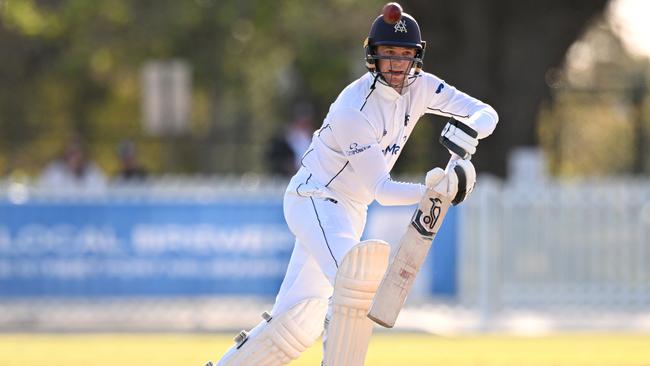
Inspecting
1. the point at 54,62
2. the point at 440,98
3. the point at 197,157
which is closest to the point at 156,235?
the point at 440,98

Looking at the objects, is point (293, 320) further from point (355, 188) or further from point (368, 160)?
point (368, 160)

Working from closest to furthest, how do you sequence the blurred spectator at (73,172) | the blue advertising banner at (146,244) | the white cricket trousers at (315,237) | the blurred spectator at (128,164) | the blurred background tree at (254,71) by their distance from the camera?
the white cricket trousers at (315,237), the blue advertising banner at (146,244), the blurred spectator at (73,172), the blurred spectator at (128,164), the blurred background tree at (254,71)

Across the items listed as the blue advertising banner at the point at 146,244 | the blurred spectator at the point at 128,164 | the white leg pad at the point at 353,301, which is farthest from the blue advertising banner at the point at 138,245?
the white leg pad at the point at 353,301

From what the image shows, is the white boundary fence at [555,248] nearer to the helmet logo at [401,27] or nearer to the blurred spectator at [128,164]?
the blurred spectator at [128,164]

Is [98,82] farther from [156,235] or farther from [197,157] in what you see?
[156,235]

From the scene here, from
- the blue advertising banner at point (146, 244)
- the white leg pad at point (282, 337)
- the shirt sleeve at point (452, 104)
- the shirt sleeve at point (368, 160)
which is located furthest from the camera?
the blue advertising banner at point (146, 244)

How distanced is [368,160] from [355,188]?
0.88ft

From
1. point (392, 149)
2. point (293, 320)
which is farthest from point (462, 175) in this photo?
point (293, 320)

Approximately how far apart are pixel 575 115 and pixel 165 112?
581cm

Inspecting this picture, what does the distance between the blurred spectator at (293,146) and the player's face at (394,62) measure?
7762mm

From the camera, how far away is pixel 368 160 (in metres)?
6.05

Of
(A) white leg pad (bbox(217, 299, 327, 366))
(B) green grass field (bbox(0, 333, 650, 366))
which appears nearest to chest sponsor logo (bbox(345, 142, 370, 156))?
(A) white leg pad (bbox(217, 299, 327, 366))

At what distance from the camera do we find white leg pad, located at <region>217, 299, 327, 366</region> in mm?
6309

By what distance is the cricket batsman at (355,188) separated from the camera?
235 inches
